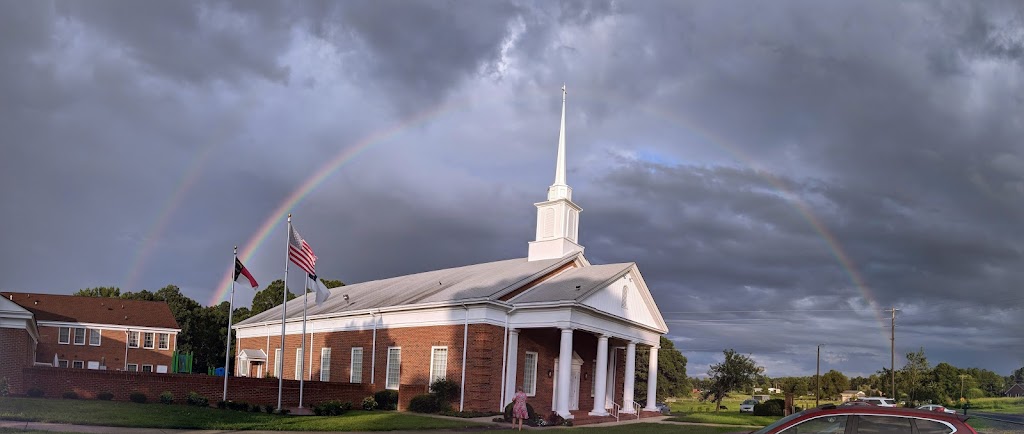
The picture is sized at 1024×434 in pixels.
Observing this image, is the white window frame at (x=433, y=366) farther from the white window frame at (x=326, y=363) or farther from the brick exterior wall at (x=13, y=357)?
the brick exterior wall at (x=13, y=357)

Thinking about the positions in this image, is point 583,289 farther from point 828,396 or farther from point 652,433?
point 828,396

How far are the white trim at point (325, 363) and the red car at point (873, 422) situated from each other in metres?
33.7

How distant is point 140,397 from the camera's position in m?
28.3

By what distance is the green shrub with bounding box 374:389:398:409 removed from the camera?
113 feet

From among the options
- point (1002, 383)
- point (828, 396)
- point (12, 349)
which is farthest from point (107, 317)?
point (1002, 383)

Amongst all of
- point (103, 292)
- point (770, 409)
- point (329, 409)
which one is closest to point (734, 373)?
point (770, 409)

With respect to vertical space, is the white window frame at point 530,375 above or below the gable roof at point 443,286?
below

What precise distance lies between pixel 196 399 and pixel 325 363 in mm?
13938

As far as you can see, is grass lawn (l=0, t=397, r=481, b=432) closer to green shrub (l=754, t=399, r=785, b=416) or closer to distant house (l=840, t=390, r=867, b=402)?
green shrub (l=754, t=399, r=785, b=416)

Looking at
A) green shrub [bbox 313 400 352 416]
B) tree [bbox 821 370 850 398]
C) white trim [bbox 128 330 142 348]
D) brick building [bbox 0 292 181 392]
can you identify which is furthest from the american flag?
tree [bbox 821 370 850 398]

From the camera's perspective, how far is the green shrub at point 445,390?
3291 cm

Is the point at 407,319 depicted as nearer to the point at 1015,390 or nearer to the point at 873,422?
the point at 873,422

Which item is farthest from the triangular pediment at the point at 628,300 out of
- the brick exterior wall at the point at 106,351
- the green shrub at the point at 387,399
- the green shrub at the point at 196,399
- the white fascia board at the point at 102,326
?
the white fascia board at the point at 102,326

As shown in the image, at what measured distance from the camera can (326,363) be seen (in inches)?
1661
